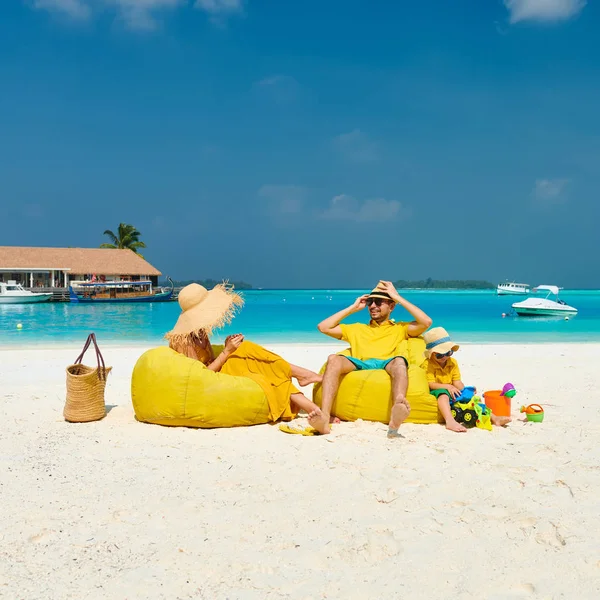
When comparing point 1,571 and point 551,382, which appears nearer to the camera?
point 1,571

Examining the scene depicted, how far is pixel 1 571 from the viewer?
246cm

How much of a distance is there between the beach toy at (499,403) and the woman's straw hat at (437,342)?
1.92 ft

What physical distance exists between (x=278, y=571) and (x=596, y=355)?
10.0 metres

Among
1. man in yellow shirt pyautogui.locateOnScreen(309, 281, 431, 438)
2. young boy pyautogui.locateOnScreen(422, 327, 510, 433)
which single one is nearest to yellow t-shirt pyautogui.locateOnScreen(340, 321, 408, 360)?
man in yellow shirt pyautogui.locateOnScreen(309, 281, 431, 438)

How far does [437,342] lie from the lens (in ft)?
17.2

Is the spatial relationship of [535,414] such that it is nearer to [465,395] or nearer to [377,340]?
[465,395]

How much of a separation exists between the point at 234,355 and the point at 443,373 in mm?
1963

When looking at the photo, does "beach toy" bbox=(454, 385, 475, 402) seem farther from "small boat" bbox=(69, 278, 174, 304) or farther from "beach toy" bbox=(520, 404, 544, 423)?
"small boat" bbox=(69, 278, 174, 304)

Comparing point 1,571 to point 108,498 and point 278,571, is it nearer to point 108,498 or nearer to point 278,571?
point 108,498

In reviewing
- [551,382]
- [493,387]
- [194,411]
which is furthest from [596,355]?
[194,411]

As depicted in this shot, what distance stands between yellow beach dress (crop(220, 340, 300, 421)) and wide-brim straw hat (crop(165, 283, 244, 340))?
13.2 inches

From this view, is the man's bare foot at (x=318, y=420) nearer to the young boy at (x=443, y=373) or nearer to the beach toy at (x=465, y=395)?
the young boy at (x=443, y=373)

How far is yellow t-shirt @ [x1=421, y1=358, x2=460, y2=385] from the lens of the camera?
5.35m

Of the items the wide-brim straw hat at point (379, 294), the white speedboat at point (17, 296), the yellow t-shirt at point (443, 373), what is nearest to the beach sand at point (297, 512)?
the yellow t-shirt at point (443, 373)
